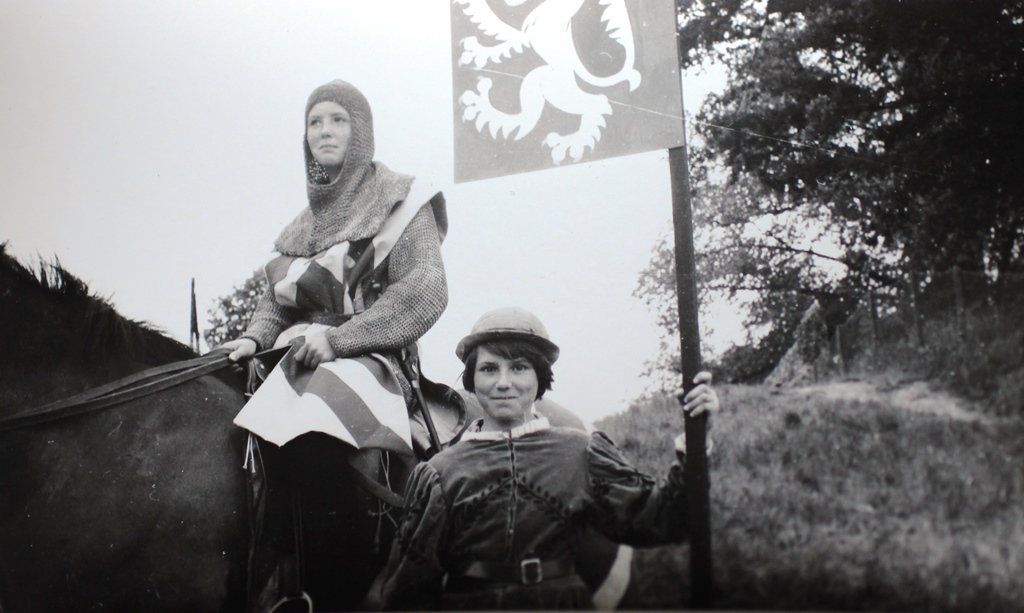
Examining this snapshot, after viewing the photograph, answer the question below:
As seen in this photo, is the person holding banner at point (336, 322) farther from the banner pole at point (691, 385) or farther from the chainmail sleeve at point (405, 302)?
the banner pole at point (691, 385)

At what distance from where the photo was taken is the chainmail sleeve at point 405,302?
12.2ft

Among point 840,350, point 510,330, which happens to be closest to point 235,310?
point 510,330

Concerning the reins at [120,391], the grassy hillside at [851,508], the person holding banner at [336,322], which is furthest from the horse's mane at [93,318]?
the grassy hillside at [851,508]

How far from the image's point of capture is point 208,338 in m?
4.21

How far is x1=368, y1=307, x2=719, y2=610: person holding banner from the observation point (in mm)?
3303

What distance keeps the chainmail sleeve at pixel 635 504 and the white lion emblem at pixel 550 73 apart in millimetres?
1306

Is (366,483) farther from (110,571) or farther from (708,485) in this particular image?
(708,485)

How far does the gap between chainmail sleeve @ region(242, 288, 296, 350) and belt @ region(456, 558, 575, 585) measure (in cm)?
131

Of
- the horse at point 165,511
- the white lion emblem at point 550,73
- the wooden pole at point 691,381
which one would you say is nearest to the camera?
the wooden pole at point 691,381

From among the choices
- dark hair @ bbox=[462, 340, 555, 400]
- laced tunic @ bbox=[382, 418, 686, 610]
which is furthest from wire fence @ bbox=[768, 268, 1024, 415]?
dark hair @ bbox=[462, 340, 555, 400]

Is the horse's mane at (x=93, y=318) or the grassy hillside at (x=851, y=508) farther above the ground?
the horse's mane at (x=93, y=318)

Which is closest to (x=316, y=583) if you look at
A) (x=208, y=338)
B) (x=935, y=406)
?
(x=208, y=338)

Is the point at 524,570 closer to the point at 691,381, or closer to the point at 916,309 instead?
the point at 691,381

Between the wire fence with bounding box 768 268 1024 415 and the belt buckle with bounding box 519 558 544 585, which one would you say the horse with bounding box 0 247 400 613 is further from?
the wire fence with bounding box 768 268 1024 415
